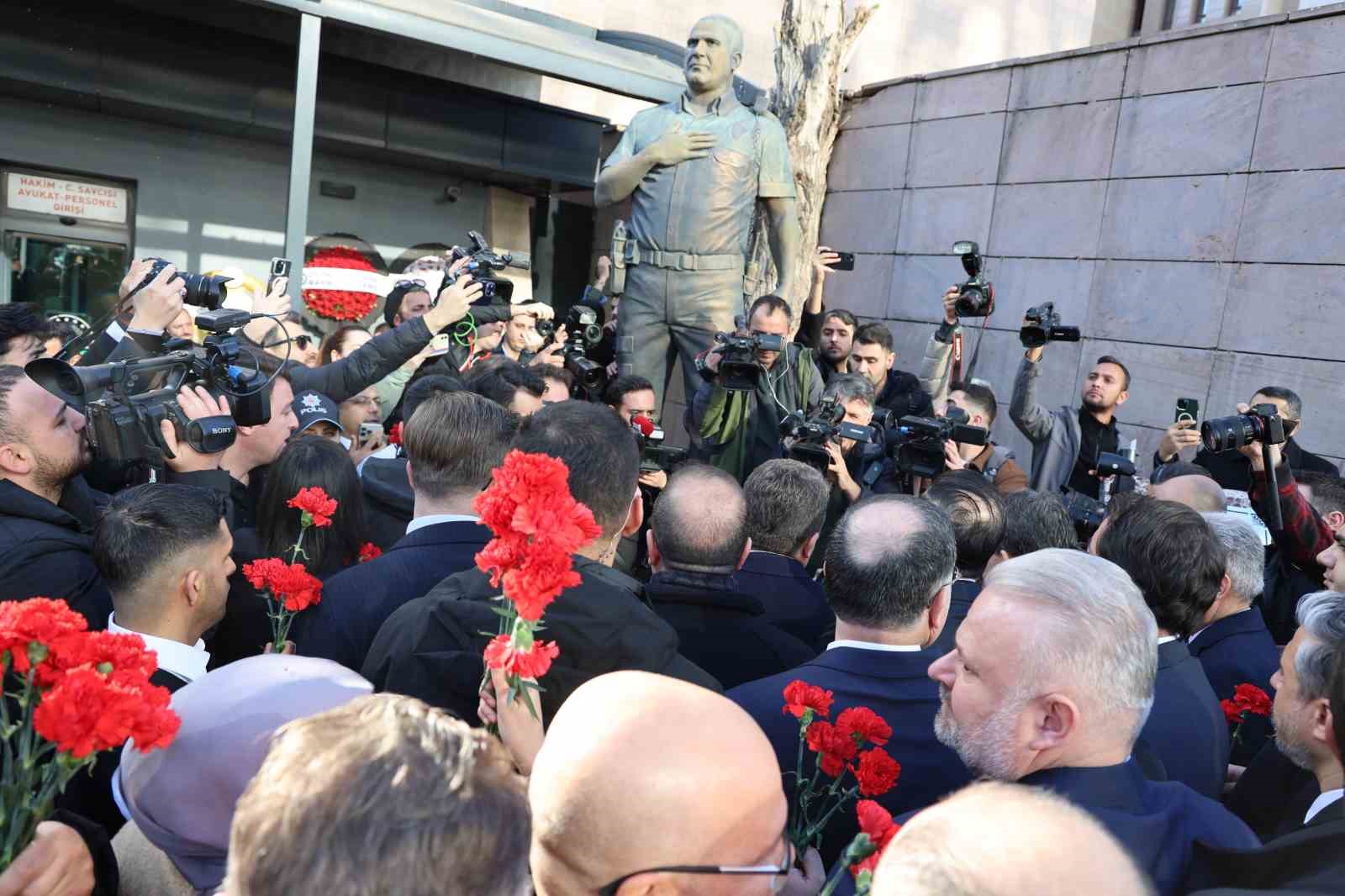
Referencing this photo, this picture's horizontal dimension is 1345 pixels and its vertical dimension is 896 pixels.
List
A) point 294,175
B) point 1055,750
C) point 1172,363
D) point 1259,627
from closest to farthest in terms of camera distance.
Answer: point 1055,750 → point 1259,627 → point 1172,363 → point 294,175

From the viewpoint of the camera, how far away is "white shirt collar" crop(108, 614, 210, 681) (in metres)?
2.16

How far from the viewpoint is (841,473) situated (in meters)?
4.42

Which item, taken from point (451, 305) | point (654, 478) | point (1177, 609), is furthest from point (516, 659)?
point (451, 305)

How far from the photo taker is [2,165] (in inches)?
338

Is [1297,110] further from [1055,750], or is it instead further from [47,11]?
[47,11]

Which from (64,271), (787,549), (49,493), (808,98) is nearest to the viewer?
(49,493)

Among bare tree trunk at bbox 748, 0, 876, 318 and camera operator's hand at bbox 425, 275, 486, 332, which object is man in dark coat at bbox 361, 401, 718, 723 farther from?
bare tree trunk at bbox 748, 0, 876, 318

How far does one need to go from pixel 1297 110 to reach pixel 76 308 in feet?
29.8

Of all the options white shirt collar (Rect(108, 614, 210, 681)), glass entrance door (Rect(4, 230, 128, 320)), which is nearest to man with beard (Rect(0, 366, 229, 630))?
white shirt collar (Rect(108, 614, 210, 681))

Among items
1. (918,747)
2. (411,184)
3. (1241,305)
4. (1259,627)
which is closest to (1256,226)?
(1241,305)

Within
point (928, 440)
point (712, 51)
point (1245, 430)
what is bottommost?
point (928, 440)

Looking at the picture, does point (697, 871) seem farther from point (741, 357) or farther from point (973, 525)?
point (741, 357)

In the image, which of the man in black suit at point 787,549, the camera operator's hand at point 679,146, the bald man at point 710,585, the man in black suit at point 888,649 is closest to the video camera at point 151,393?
the bald man at point 710,585

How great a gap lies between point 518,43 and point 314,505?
18.6 ft
